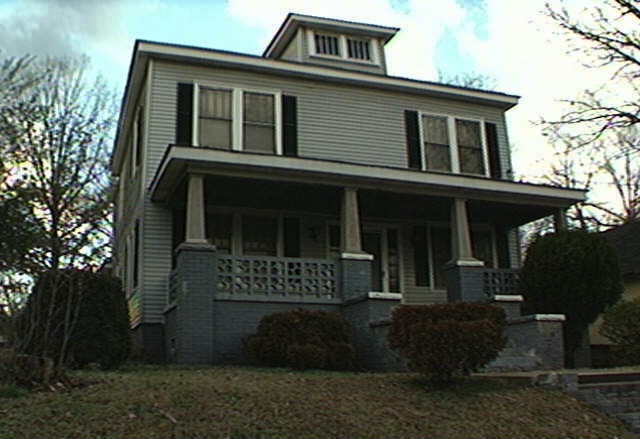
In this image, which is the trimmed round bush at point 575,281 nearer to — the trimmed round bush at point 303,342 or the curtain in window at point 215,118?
the trimmed round bush at point 303,342

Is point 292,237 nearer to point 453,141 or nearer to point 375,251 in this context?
point 375,251

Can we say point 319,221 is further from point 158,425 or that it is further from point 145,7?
point 158,425

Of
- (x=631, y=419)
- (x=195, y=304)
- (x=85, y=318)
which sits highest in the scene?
(x=195, y=304)

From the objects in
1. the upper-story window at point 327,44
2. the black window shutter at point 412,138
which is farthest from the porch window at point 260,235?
the upper-story window at point 327,44

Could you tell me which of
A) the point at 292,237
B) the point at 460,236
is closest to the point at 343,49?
the point at 292,237

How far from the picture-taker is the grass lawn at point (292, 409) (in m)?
6.68

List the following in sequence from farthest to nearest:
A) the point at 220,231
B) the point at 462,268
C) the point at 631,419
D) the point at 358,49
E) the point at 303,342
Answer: the point at 358,49 → the point at 220,231 → the point at 462,268 → the point at 303,342 → the point at 631,419

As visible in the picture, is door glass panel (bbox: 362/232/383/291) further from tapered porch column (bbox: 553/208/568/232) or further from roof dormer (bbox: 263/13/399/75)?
roof dormer (bbox: 263/13/399/75)

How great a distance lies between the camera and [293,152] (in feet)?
51.3

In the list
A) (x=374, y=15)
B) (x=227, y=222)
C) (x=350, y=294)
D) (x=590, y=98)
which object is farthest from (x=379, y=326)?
(x=374, y=15)

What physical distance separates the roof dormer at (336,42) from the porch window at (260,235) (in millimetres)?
5609

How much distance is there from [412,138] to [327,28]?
4506mm

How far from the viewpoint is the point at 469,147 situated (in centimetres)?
1742

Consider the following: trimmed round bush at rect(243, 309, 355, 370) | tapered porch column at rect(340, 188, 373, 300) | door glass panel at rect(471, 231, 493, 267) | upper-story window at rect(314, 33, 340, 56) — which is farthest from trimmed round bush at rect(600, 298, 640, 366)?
upper-story window at rect(314, 33, 340, 56)
